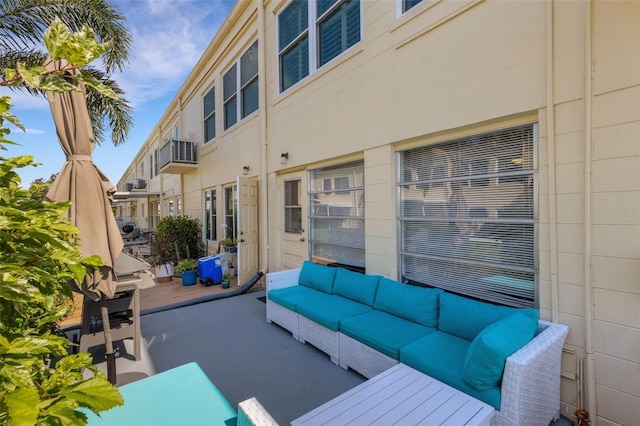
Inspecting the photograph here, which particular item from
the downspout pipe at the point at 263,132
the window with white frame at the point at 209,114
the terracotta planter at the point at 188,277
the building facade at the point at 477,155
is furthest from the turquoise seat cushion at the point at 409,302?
the window with white frame at the point at 209,114

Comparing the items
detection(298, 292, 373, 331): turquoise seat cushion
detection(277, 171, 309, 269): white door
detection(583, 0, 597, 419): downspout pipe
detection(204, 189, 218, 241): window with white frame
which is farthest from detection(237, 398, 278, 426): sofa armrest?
detection(204, 189, 218, 241): window with white frame

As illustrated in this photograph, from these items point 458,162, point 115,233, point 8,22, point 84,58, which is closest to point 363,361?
point 458,162

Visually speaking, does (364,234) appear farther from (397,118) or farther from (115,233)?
(115,233)

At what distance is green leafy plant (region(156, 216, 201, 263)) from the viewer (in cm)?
862

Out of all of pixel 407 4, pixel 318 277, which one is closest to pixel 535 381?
pixel 318 277

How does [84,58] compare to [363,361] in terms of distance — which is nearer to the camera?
[84,58]

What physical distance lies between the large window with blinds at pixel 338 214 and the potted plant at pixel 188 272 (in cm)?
321

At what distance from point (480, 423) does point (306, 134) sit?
4.53m

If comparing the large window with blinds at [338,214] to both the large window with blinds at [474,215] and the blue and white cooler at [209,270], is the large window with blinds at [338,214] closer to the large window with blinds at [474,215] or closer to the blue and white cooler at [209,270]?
the large window with blinds at [474,215]

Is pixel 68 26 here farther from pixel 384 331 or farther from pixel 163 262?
pixel 384 331

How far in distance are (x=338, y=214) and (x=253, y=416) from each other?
11.8ft

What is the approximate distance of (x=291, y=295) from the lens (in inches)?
161

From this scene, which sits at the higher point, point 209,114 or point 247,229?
point 209,114

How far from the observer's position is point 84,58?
38.2 inches
